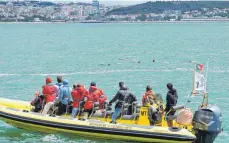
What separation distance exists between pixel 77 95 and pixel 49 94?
3.75 ft

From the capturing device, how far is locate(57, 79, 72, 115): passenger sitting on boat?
1841 centimetres

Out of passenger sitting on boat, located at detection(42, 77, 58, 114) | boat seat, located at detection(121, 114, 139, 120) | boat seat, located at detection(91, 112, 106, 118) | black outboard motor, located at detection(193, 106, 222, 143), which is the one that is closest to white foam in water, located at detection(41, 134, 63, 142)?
passenger sitting on boat, located at detection(42, 77, 58, 114)

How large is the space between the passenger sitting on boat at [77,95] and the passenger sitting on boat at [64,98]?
0.44 m

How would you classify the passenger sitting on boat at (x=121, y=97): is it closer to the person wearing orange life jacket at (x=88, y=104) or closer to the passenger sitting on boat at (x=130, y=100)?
the passenger sitting on boat at (x=130, y=100)

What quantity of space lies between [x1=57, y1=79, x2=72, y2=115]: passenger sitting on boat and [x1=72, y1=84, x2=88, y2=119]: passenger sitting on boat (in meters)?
0.44

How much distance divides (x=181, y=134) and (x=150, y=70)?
25.0 meters

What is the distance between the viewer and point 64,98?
1845 centimetres

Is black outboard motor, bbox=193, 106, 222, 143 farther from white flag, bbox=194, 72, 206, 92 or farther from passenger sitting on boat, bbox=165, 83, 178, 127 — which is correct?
passenger sitting on boat, bbox=165, 83, 178, 127

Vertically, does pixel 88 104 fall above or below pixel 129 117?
above

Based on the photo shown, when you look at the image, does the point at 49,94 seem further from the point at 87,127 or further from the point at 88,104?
the point at 87,127

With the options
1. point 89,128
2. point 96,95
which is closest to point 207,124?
point 89,128

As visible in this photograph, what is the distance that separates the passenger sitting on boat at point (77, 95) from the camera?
1802 centimetres

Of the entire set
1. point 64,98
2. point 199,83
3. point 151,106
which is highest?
point 199,83

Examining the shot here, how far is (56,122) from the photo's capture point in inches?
711
